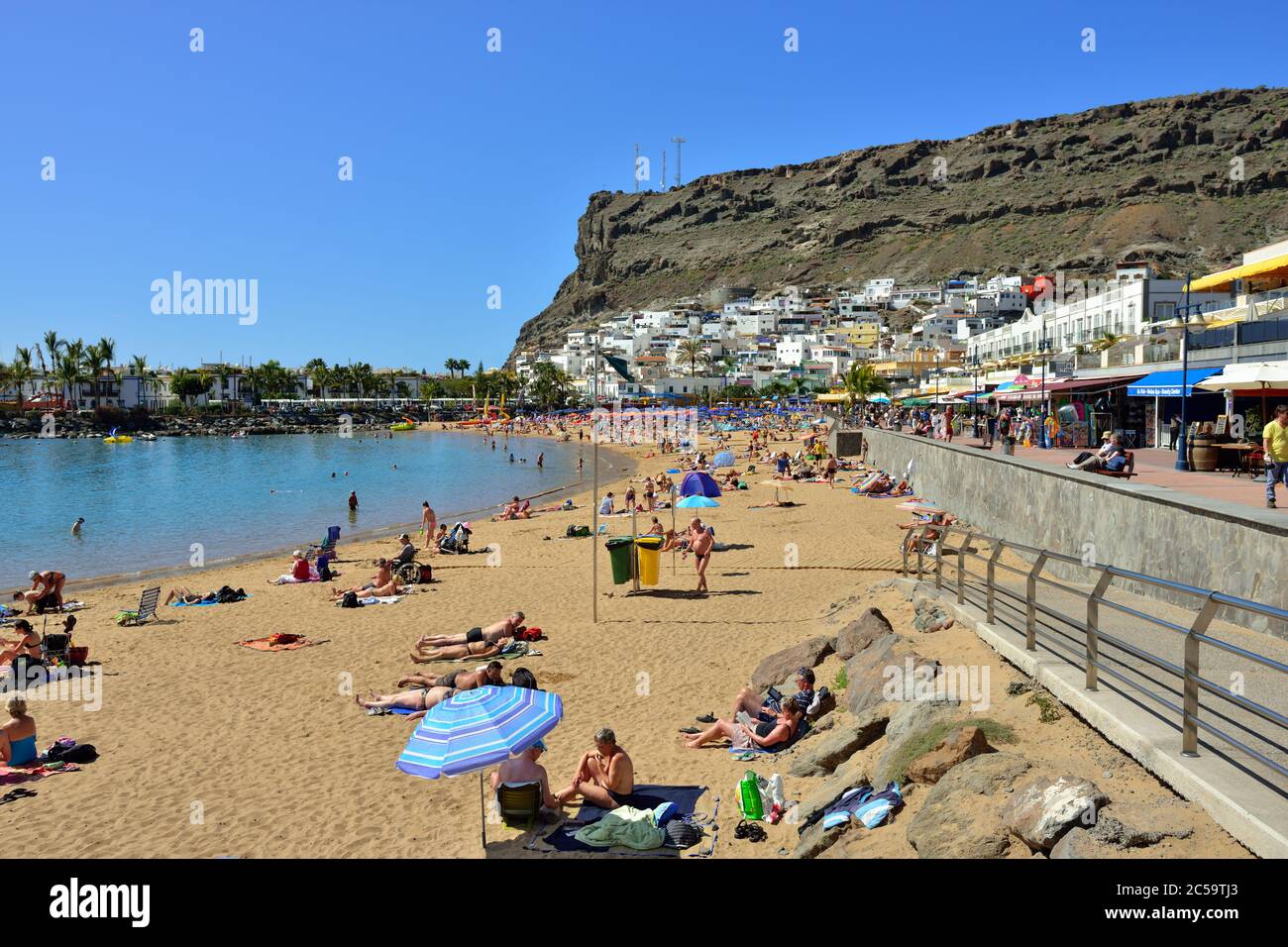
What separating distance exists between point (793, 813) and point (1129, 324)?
106 ft

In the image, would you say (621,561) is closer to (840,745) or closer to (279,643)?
(279,643)

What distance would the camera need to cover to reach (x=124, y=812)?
697 cm

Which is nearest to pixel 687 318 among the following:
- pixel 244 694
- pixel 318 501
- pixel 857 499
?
pixel 318 501

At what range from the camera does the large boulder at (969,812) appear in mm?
4215

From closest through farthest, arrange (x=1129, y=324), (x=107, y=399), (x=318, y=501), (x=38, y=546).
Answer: (x=38, y=546)
(x=1129, y=324)
(x=318, y=501)
(x=107, y=399)

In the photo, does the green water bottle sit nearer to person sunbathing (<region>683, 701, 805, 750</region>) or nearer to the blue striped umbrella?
person sunbathing (<region>683, 701, 805, 750</region>)

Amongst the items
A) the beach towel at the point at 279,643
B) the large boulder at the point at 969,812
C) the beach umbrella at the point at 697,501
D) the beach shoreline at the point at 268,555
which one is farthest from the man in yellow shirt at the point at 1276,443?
the beach shoreline at the point at 268,555

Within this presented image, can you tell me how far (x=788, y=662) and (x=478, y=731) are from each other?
426 cm

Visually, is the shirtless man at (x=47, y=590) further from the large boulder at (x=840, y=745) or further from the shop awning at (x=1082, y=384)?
the shop awning at (x=1082, y=384)

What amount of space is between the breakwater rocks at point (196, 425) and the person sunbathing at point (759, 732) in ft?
348

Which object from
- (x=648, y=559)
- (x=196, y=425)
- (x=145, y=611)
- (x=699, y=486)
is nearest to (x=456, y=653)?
(x=648, y=559)

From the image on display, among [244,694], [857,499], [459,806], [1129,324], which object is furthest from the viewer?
[1129,324]
